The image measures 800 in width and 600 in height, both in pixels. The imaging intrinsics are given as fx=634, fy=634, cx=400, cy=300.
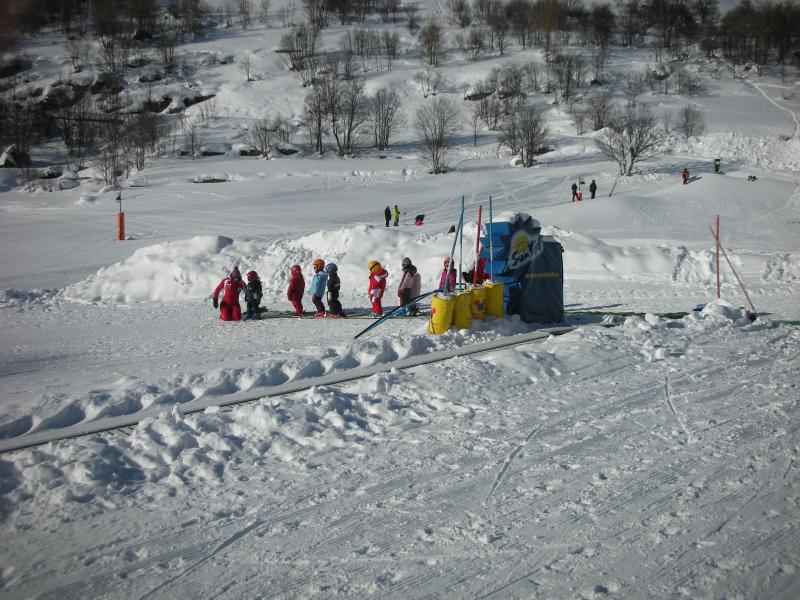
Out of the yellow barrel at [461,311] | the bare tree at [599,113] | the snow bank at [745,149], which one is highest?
the bare tree at [599,113]

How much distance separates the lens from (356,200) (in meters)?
41.6

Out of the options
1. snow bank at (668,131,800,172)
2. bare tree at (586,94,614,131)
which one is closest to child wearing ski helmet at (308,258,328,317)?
snow bank at (668,131,800,172)

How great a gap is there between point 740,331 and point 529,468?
5754 mm

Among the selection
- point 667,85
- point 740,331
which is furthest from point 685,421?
point 667,85

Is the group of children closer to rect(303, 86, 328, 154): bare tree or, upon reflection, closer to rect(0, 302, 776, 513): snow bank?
rect(0, 302, 776, 513): snow bank

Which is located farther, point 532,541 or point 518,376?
point 518,376

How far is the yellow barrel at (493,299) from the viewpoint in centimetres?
1065

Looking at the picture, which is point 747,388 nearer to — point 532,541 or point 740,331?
point 740,331

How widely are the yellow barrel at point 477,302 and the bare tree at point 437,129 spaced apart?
44.3 metres

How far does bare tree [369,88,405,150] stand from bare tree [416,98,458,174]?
2.56 meters

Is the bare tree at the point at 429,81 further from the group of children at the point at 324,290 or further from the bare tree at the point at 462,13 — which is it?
the group of children at the point at 324,290

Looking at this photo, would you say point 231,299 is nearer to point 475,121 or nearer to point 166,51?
point 475,121

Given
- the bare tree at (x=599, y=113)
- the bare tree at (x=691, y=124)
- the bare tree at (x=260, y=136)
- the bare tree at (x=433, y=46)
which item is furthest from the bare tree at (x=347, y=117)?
the bare tree at (x=691, y=124)

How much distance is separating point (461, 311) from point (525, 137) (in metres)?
47.9
